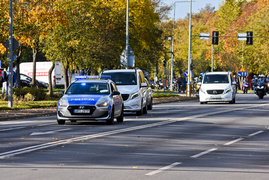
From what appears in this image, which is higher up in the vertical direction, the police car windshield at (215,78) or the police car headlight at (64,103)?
the police car windshield at (215,78)

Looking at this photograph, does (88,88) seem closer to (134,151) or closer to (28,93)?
(134,151)

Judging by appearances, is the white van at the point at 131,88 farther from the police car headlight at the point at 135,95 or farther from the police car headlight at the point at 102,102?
the police car headlight at the point at 102,102

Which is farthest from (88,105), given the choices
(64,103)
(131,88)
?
(131,88)

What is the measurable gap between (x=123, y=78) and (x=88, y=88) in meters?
5.66

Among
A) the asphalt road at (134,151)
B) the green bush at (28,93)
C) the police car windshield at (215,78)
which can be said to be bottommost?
the asphalt road at (134,151)

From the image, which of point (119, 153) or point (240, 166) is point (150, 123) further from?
point (240, 166)

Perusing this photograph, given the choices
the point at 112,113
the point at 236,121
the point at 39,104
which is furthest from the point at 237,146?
the point at 39,104

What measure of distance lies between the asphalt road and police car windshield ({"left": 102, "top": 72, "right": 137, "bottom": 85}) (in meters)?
5.76

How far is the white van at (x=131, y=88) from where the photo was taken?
1029 inches

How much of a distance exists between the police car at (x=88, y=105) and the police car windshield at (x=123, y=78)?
522 centimetres

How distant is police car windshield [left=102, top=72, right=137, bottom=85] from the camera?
27172 mm

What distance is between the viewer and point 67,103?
20.6 m

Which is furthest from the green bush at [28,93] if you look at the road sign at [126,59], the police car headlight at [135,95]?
the police car headlight at [135,95]

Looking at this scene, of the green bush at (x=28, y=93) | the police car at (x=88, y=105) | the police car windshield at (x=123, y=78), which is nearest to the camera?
the police car at (x=88, y=105)
